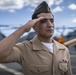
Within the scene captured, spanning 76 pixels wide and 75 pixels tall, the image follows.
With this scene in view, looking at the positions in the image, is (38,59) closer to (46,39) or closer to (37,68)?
(37,68)

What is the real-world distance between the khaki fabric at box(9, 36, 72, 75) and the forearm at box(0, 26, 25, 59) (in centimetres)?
13

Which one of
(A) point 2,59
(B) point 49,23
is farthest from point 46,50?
(A) point 2,59

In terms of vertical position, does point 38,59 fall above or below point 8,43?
below

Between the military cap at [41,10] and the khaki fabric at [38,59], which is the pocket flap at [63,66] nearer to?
the khaki fabric at [38,59]

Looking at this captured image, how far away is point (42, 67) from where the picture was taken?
2662 millimetres

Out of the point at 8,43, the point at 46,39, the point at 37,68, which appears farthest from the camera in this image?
the point at 46,39

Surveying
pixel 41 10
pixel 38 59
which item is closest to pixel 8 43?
pixel 38 59

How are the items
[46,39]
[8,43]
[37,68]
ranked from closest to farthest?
[8,43], [37,68], [46,39]

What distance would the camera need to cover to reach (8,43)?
2.47 meters

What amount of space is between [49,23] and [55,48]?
0.27 m

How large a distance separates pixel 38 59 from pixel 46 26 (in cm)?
34

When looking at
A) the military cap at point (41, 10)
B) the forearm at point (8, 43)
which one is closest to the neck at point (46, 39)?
the military cap at point (41, 10)

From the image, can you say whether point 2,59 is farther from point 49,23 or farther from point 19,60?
point 49,23

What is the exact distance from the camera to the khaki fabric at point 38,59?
2.68 m
